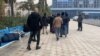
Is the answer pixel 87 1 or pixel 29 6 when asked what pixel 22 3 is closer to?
pixel 29 6

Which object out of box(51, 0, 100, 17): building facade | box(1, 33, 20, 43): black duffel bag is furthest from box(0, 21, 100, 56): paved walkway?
box(51, 0, 100, 17): building facade

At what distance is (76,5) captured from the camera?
13988 centimetres

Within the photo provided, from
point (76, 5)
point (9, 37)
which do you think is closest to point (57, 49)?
point (9, 37)

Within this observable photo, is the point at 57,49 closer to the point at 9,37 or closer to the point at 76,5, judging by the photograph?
the point at 9,37

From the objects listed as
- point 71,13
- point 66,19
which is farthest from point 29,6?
point 71,13

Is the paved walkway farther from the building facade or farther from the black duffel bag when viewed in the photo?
the building facade

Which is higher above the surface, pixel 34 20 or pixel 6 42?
pixel 34 20

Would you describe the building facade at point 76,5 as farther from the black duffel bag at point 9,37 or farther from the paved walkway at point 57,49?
the paved walkway at point 57,49

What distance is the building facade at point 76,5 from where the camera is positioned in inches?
5408

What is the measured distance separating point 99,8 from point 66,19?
118 metres

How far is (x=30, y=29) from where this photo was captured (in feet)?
44.3

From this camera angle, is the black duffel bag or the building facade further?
the building facade

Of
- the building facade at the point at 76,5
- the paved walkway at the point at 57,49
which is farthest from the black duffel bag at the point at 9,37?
the building facade at the point at 76,5

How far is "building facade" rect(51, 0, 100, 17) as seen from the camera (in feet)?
451
